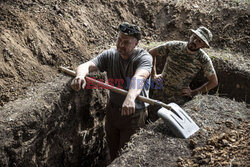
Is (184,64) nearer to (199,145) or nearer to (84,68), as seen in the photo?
(199,145)

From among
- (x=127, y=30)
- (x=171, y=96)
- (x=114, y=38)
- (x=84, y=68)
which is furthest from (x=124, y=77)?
(x=114, y=38)

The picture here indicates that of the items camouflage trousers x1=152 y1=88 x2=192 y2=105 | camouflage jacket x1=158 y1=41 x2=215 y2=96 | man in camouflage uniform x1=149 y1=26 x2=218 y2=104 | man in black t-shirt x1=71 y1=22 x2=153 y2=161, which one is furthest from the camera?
camouflage trousers x1=152 y1=88 x2=192 y2=105

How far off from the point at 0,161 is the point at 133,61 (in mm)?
2227

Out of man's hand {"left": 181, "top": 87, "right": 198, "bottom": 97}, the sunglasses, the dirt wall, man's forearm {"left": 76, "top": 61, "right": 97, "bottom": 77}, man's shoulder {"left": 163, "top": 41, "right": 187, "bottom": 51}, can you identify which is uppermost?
the sunglasses

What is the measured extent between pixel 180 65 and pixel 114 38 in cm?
247

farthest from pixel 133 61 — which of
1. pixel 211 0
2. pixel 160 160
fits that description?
pixel 211 0

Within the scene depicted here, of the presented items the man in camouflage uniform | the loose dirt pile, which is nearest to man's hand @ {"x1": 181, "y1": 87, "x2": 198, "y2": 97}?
the man in camouflage uniform

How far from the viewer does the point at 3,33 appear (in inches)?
179

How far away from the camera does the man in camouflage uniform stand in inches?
170

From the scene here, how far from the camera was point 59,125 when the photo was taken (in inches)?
162

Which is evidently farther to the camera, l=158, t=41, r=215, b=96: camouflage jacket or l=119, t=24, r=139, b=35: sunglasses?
l=158, t=41, r=215, b=96: camouflage jacket

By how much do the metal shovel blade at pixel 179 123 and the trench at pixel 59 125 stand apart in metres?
1.76

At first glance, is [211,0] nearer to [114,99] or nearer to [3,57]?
[114,99]

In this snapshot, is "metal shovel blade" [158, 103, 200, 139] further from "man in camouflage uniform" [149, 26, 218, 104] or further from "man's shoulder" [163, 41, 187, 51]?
"man's shoulder" [163, 41, 187, 51]
